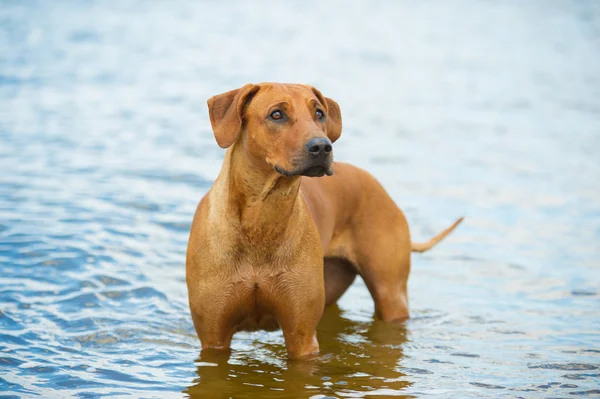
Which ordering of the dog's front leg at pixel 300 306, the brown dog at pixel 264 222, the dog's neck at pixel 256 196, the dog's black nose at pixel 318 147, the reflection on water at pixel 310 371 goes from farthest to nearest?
the reflection on water at pixel 310 371 → the dog's front leg at pixel 300 306 → the dog's neck at pixel 256 196 → the brown dog at pixel 264 222 → the dog's black nose at pixel 318 147

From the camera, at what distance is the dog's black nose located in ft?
16.1

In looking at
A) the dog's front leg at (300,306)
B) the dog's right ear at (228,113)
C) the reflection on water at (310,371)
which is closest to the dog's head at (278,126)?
the dog's right ear at (228,113)

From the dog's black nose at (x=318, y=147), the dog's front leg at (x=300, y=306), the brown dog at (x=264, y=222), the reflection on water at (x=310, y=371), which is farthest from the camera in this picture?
the reflection on water at (x=310, y=371)

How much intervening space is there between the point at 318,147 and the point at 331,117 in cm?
72

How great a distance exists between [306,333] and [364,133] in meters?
8.36

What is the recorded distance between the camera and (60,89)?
15.0 meters

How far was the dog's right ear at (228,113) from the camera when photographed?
5.18 metres

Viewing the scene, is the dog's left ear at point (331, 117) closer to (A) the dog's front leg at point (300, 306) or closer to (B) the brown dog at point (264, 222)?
(B) the brown dog at point (264, 222)

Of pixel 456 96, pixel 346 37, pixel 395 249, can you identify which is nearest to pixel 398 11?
pixel 346 37

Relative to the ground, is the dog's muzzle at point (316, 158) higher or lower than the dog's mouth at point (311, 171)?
higher

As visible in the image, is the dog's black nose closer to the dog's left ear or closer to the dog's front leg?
the dog's left ear

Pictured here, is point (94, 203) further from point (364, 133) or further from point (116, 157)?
point (364, 133)

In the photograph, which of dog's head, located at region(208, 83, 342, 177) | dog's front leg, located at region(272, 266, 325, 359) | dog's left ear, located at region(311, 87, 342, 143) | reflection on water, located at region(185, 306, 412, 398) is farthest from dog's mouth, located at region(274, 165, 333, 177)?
reflection on water, located at region(185, 306, 412, 398)

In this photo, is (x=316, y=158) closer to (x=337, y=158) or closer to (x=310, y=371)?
(x=310, y=371)
